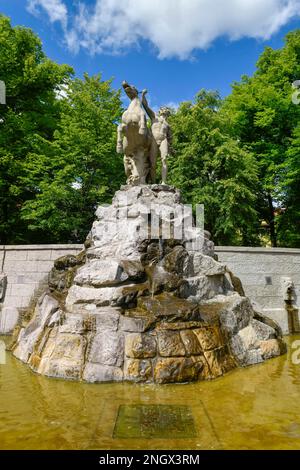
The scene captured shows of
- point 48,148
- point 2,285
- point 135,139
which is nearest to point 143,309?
point 135,139

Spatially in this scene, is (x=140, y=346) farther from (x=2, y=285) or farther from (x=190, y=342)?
(x=2, y=285)

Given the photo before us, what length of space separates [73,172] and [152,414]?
13092 millimetres

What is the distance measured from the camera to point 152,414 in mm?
4258

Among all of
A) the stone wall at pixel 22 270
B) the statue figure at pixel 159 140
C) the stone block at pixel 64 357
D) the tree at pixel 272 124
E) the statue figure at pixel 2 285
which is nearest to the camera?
the stone block at pixel 64 357

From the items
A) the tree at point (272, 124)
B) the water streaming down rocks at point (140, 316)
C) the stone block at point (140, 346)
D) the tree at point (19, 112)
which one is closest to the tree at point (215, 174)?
the tree at point (272, 124)

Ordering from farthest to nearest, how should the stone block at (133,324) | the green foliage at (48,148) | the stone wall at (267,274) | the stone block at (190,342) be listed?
the green foliage at (48,148), the stone wall at (267,274), the stone block at (133,324), the stone block at (190,342)

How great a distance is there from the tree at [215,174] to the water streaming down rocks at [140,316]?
753cm

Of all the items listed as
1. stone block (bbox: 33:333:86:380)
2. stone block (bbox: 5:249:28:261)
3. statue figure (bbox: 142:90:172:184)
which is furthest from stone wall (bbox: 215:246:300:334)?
stone block (bbox: 33:333:86:380)

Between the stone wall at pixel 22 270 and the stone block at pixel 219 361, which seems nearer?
the stone block at pixel 219 361

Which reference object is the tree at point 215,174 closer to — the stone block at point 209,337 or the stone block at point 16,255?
the stone block at point 16,255

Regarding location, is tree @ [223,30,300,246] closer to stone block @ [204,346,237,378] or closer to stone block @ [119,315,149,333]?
stone block @ [204,346,237,378]

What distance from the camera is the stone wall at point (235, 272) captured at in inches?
448

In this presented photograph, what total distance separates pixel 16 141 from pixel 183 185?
8284 millimetres

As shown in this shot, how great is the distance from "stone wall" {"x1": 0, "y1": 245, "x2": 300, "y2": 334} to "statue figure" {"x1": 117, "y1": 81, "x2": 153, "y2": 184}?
9.86 ft
